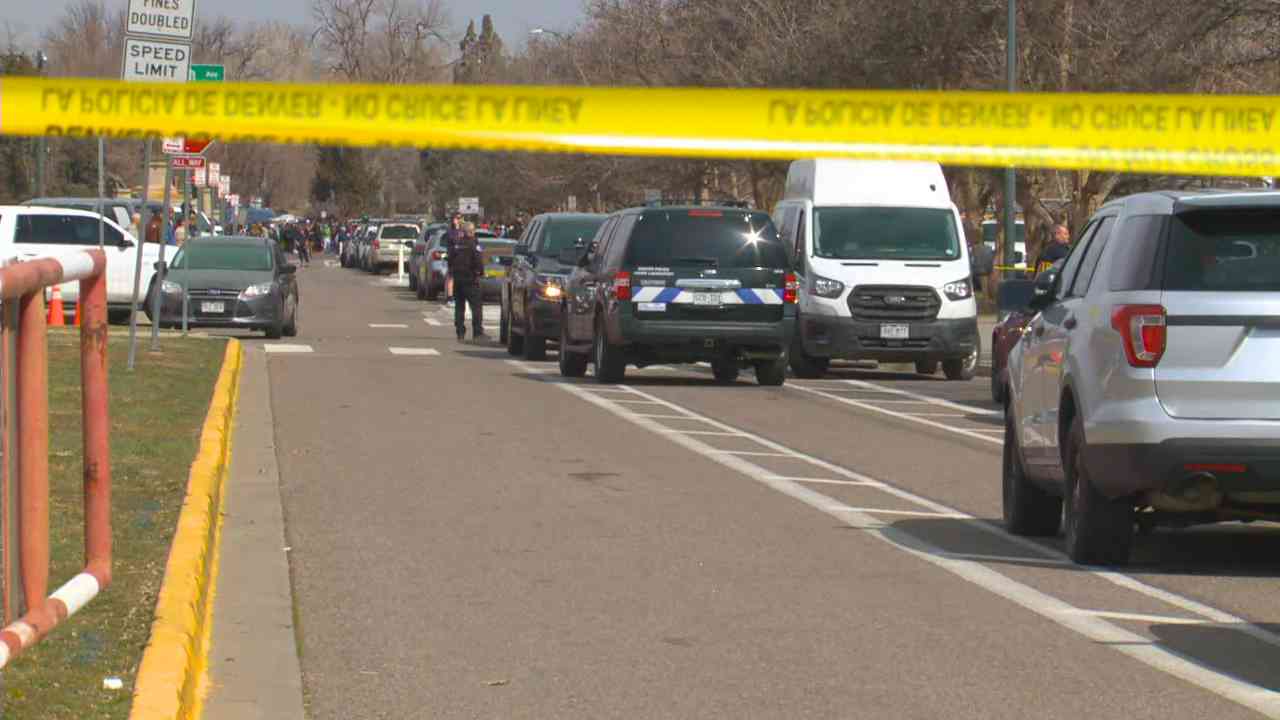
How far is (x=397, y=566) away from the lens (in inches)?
424

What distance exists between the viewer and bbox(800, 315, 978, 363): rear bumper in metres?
26.8

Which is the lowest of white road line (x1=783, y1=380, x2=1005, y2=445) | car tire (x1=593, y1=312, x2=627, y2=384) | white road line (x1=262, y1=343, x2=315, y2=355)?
white road line (x1=262, y1=343, x2=315, y2=355)

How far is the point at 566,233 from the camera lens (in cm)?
3091

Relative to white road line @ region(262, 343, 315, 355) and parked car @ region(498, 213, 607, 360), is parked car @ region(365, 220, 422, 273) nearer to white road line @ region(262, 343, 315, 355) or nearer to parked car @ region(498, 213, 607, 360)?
white road line @ region(262, 343, 315, 355)

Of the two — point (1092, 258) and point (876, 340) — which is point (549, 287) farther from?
point (1092, 258)

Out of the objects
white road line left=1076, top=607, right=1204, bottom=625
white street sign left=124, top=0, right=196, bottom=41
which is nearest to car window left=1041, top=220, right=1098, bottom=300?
white road line left=1076, top=607, right=1204, bottom=625

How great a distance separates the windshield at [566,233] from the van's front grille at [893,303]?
4815 millimetres

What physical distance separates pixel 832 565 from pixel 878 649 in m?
2.26

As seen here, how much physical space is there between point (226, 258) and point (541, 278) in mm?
6925

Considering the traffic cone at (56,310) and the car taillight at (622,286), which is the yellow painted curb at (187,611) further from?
the traffic cone at (56,310)

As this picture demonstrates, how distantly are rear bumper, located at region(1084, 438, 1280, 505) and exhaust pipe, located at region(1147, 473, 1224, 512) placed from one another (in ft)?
0.08

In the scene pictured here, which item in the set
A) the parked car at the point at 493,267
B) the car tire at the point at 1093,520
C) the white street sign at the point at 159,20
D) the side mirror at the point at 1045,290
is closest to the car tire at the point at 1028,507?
the side mirror at the point at 1045,290

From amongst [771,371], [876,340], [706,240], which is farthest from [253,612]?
Result: [876,340]

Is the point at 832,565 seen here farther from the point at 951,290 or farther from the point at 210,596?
the point at 951,290
